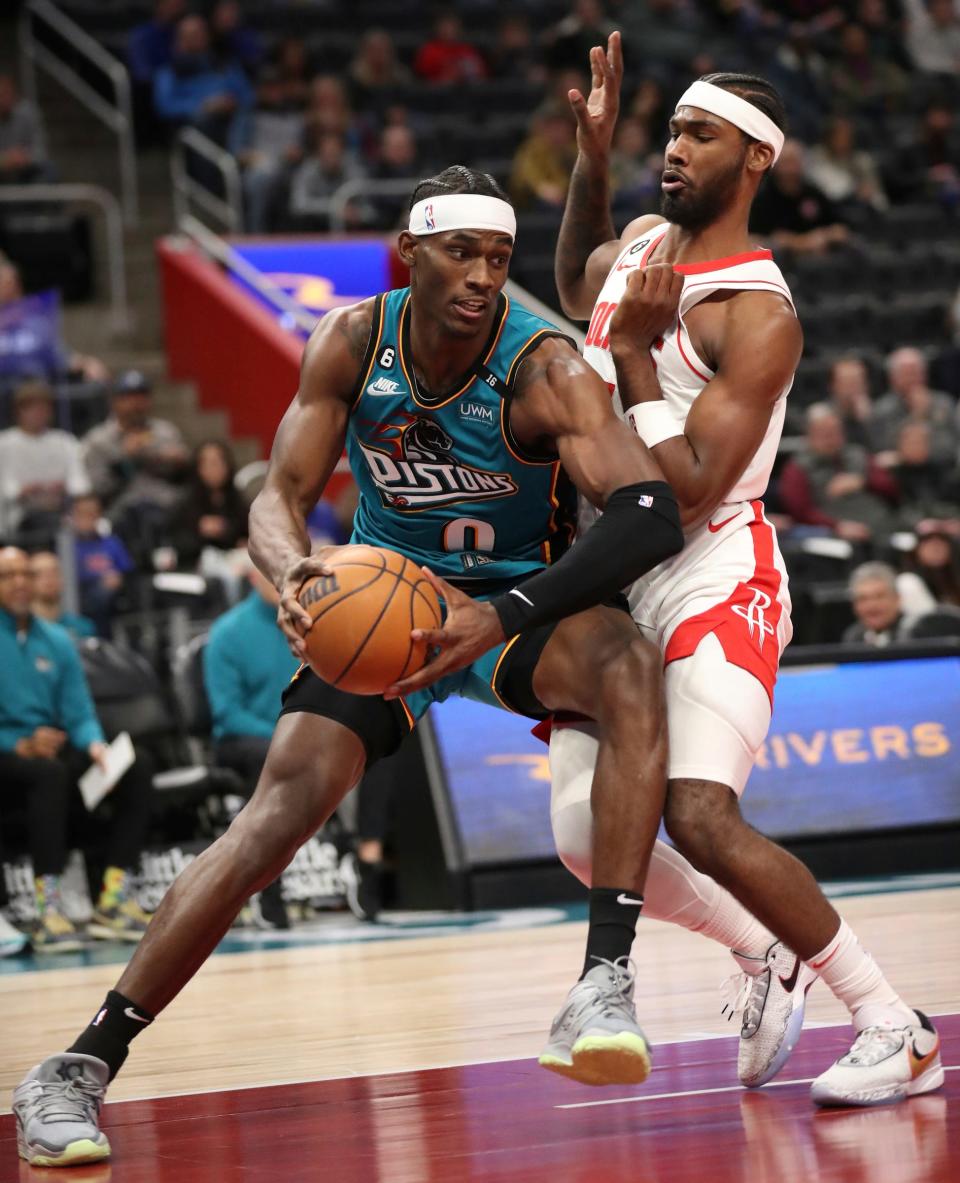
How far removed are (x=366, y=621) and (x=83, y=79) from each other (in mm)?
14431

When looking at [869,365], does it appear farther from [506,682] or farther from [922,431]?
[506,682]

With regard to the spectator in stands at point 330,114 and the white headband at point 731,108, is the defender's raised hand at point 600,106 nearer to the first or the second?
the white headband at point 731,108

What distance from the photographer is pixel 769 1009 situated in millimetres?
4562

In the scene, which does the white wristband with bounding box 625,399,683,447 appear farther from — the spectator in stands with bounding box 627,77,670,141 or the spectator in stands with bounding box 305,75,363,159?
the spectator in stands with bounding box 627,77,670,141

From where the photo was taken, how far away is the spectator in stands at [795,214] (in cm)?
1552

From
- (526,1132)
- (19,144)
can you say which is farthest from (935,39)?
(526,1132)

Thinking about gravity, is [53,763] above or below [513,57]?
below

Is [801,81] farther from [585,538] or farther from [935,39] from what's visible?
[585,538]

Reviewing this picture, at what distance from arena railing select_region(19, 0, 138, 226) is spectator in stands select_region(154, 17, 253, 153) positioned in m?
0.40

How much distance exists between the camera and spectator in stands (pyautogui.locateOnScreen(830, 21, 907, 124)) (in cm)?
1850

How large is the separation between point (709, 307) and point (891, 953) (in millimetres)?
2869

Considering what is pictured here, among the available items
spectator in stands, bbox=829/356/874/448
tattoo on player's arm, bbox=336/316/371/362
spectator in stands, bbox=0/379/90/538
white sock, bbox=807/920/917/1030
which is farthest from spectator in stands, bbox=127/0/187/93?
white sock, bbox=807/920/917/1030

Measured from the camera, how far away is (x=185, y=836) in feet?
29.8

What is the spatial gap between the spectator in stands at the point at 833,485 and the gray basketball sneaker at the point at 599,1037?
8.13m
